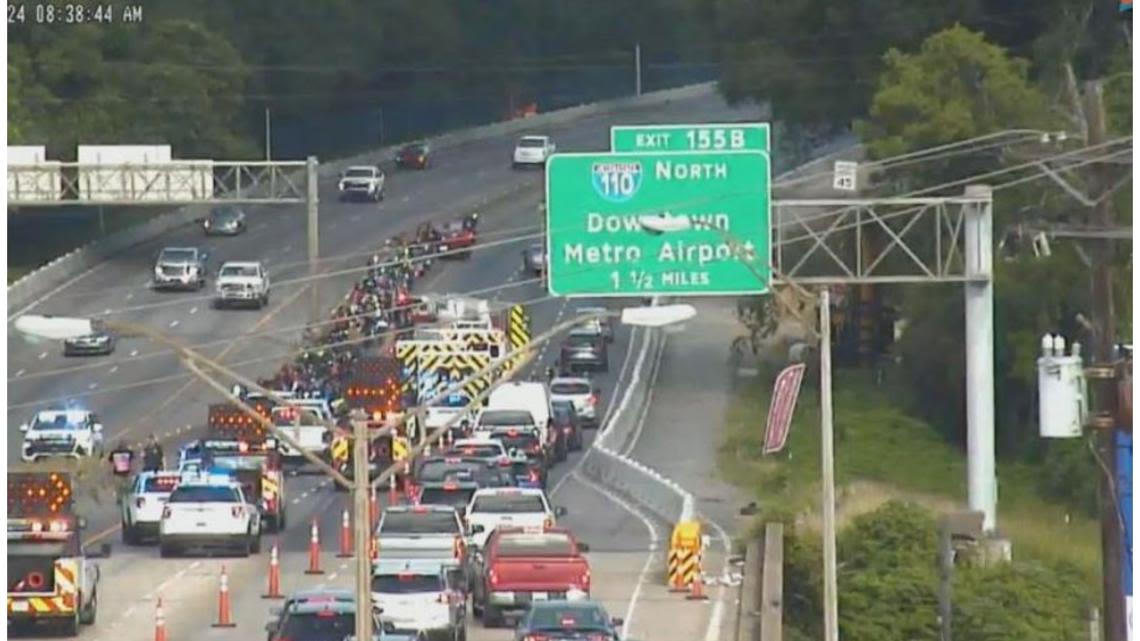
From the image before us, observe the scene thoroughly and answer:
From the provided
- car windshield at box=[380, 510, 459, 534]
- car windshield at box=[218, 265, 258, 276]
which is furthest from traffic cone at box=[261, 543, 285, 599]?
car windshield at box=[218, 265, 258, 276]

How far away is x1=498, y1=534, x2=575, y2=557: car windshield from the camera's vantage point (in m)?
45.5

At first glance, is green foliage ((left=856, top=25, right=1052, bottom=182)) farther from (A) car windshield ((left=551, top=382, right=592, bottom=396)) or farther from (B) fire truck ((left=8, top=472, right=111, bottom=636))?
(B) fire truck ((left=8, top=472, right=111, bottom=636))

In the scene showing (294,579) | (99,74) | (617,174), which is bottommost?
(294,579)

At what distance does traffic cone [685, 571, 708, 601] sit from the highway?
15.8 inches

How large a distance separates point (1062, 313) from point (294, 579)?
26975 millimetres

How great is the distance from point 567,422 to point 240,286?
23.3 m

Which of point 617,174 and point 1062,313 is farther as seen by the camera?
Result: point 1062,313

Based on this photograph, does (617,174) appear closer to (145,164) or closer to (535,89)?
(145,164)

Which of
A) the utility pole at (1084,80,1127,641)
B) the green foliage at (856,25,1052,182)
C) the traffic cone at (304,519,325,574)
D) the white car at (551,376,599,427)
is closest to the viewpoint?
the utility pole at (1084,80,1127,641)

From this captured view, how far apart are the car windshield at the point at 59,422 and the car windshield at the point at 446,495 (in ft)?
48.7

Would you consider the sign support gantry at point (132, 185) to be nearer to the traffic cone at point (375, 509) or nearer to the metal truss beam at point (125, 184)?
the metal truss beam at point (125, 184)

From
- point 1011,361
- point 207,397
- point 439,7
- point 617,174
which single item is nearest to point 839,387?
point 1011,361

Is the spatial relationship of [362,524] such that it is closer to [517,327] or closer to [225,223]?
[517,327]

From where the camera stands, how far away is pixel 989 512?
55000 millimetres
